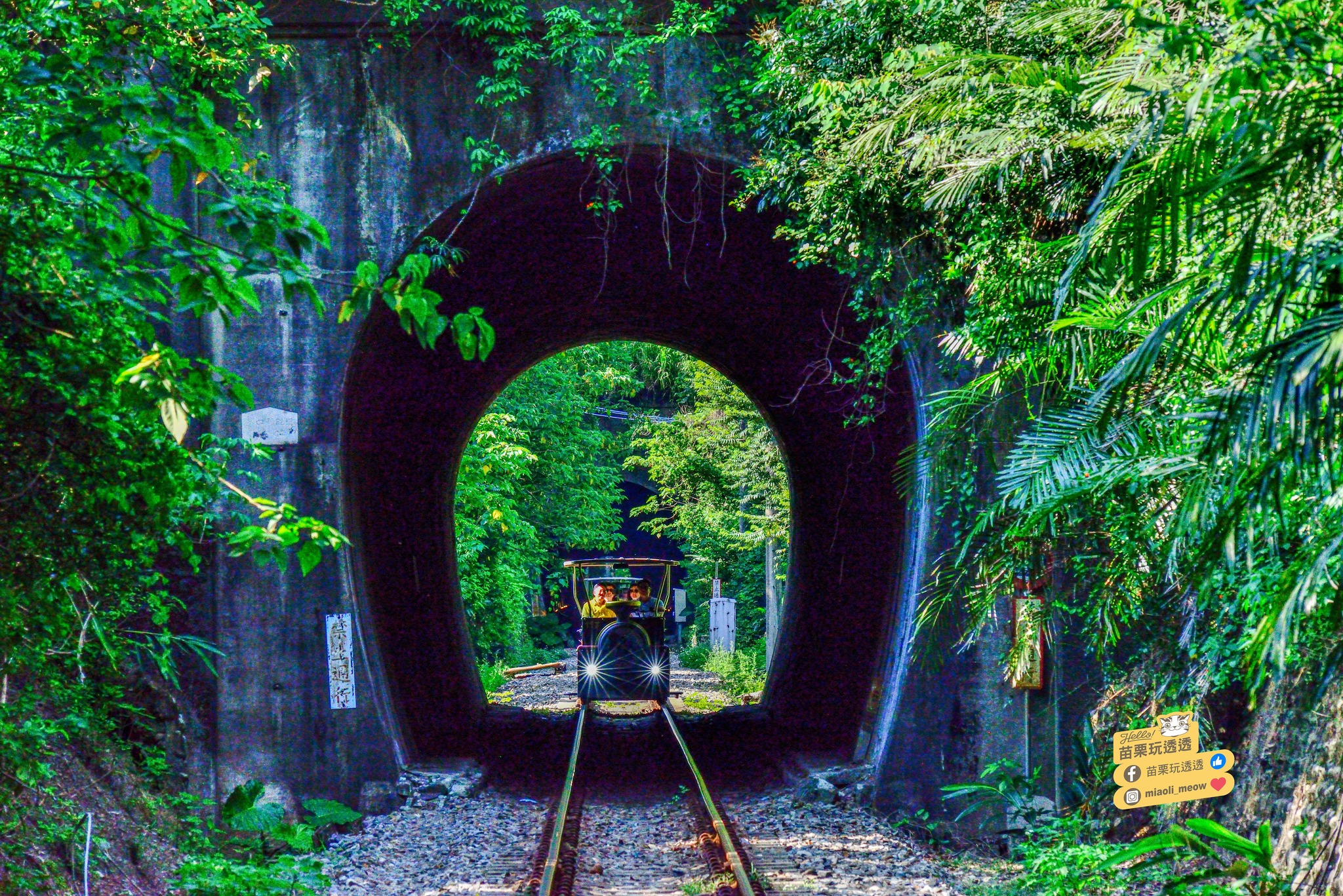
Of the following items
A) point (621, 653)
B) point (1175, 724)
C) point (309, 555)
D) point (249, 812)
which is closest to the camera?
point (309, 555)

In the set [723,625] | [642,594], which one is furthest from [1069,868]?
[723,625]

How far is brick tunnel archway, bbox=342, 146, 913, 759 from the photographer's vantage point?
10.5m

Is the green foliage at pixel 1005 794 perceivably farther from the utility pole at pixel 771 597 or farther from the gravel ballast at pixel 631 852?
the utility pole at pixel 771 597

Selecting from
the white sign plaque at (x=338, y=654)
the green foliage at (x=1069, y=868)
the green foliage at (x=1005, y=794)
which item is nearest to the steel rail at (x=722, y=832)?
the green foliage at (x=1069, y=868)

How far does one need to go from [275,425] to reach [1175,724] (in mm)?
6993

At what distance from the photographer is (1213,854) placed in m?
5.04

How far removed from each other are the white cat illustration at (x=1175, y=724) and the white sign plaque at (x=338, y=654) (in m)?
6.25

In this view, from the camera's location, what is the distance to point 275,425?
944cm

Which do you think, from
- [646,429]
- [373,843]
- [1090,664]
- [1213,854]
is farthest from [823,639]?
[646,429]

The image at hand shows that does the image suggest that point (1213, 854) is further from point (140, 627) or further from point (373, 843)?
point (140, 627)

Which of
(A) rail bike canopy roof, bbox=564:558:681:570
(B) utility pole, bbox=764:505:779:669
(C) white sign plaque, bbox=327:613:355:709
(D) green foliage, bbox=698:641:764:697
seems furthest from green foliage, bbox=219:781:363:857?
(B) utility pole, bbox=764:505:779:669

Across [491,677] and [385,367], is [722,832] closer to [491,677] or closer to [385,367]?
[385,367]

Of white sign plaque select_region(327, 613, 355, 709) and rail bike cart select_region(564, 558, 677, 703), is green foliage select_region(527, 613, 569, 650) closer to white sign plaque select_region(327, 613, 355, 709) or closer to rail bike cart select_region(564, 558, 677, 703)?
rail bike cart select_region(564, 558, 677, 703)

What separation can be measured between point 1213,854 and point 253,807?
653cm
